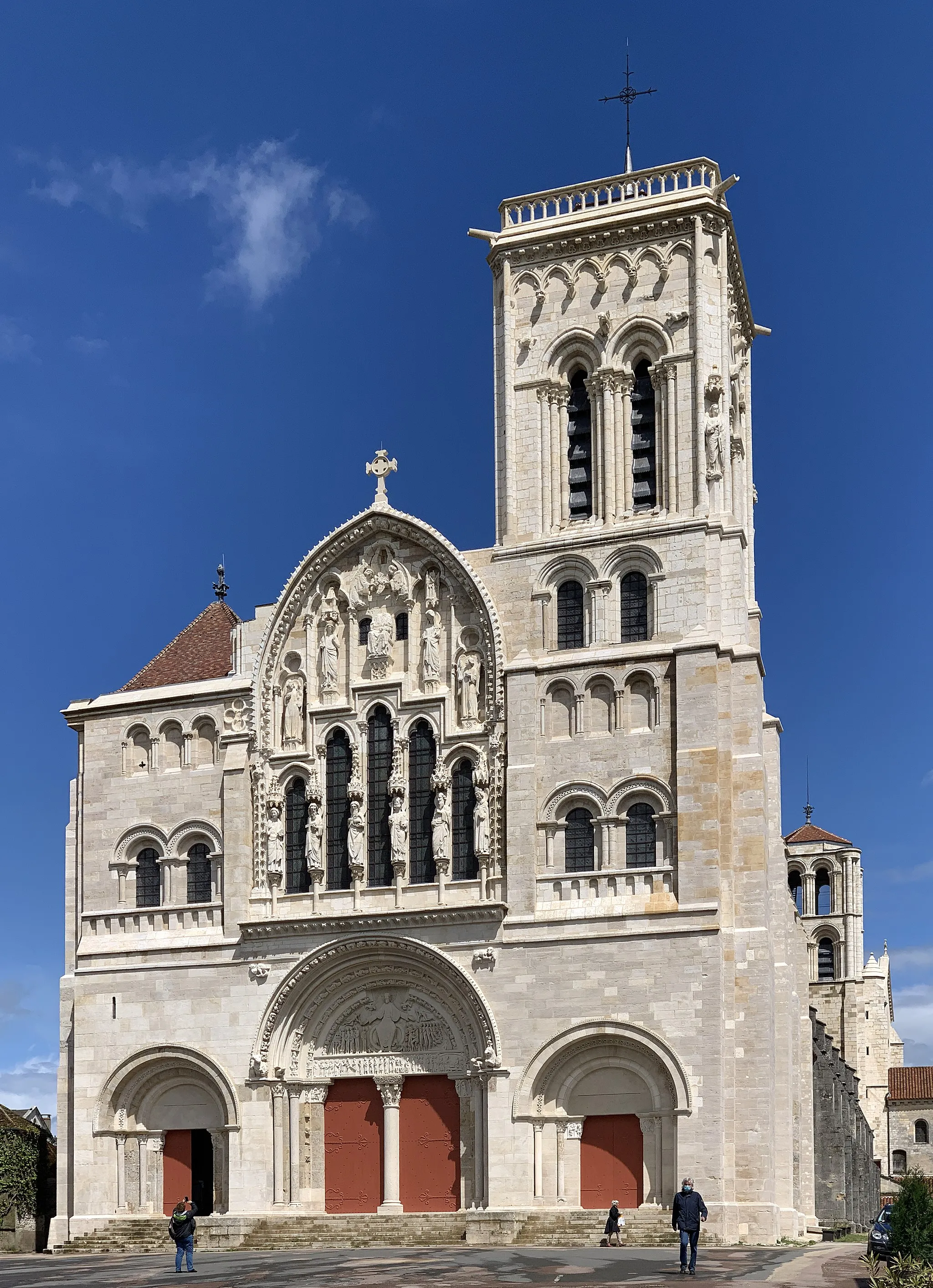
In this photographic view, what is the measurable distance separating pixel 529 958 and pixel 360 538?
11387 millimetres

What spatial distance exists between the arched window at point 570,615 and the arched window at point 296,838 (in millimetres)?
7307

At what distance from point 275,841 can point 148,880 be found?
384 centimetres

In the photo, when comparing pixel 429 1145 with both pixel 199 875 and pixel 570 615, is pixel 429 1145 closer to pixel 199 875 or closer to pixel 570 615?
pixel 199 875

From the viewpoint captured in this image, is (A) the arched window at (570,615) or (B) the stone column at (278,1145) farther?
(A) the arched window at (570,615)

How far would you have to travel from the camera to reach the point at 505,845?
4003 cm

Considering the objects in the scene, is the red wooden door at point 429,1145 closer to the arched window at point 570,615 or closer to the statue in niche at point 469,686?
the statue in niche at point 469,686

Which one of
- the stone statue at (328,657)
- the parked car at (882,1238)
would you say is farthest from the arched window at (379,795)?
the parked car at (882,1238)

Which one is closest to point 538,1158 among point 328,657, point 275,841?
point 275,841

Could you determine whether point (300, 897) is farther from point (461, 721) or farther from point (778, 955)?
point (778, 955)

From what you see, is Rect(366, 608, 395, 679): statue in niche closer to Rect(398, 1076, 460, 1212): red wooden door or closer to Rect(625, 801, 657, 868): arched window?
Rect(625, 801, 657, 868): arched window

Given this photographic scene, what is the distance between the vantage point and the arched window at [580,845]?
3959 cm

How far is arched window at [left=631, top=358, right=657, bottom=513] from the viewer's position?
4228 centimetres

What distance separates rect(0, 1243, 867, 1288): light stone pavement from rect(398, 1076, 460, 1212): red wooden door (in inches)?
106

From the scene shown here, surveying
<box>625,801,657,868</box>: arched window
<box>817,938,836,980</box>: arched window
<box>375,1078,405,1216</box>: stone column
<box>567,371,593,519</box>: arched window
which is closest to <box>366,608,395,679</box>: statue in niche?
<box>567,371,593,519</box>: arched window
